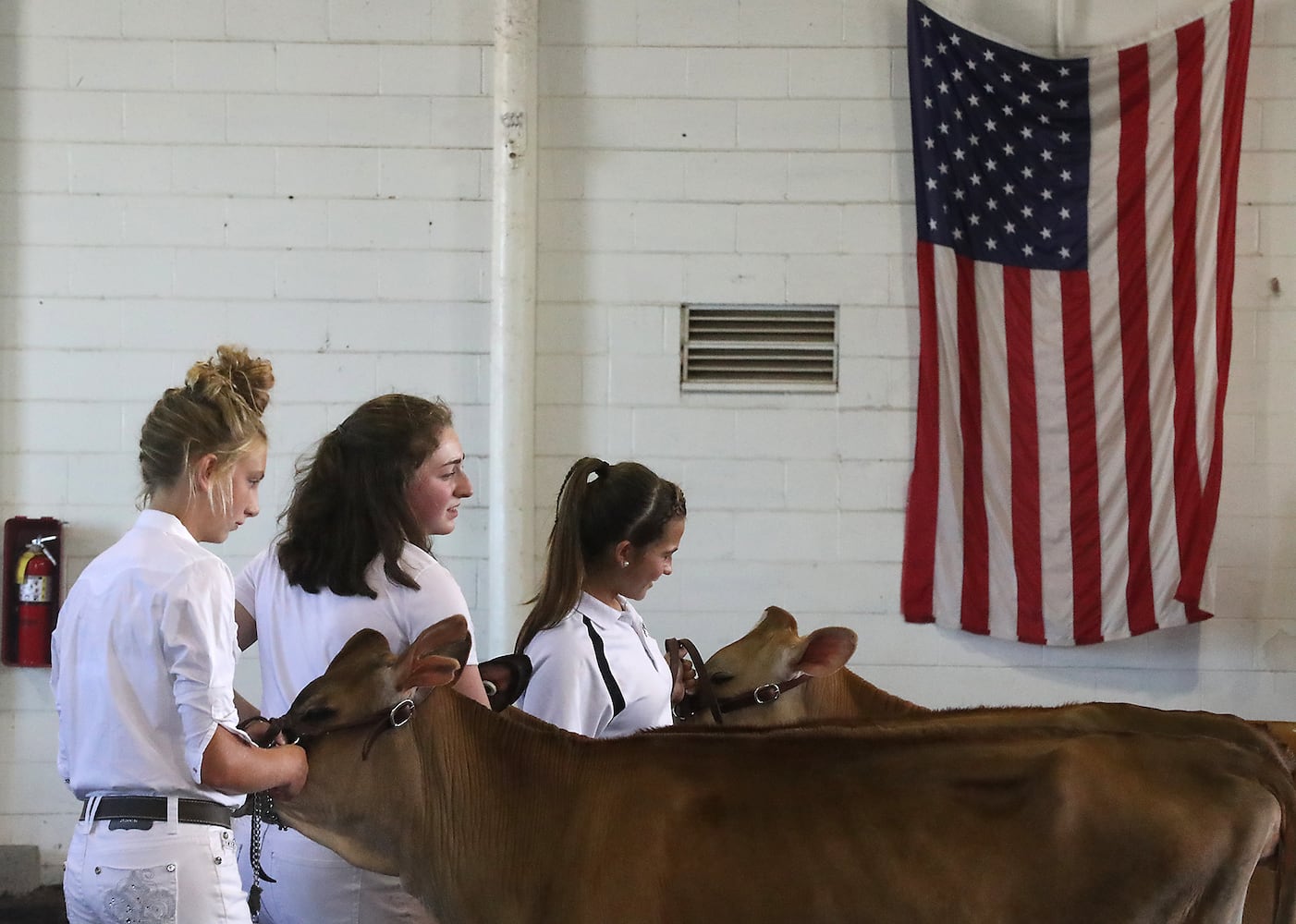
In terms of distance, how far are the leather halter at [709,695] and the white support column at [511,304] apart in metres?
1.87

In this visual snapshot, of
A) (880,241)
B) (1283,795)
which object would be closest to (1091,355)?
(880,241)

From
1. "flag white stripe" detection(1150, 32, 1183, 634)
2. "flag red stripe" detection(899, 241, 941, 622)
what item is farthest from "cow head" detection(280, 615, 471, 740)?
"flag white stripe" detection(1150, 32, 1183, 634)

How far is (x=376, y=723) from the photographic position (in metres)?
1.96

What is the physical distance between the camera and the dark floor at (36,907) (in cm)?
475

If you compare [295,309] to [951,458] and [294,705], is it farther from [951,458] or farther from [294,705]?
[294,705]

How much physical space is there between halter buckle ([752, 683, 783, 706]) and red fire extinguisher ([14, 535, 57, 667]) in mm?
2990

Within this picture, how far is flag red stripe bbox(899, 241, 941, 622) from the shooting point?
191 inches

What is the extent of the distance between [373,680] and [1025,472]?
3406 millimetres

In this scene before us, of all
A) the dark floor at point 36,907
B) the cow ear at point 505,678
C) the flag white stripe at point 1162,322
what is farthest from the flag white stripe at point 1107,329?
the dark floor at point 36,907

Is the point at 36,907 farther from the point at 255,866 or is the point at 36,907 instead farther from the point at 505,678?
the point at 505,678

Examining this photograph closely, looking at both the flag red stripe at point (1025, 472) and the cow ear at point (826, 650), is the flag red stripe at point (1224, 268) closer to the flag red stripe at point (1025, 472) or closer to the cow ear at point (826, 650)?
the flag red stripe at point (1025, 472)

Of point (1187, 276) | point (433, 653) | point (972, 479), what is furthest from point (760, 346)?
point (433, 653)

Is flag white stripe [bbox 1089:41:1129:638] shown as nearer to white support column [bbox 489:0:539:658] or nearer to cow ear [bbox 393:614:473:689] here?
white support column [bbox 489:0:539:658]

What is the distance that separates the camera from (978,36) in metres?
4.80
